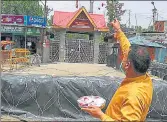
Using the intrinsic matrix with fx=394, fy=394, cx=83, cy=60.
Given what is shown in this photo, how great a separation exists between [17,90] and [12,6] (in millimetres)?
42988

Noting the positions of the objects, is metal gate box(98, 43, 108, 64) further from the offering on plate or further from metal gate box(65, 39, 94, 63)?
the offering on plate

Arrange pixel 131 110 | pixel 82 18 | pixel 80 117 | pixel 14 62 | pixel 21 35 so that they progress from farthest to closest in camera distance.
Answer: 1. pixel 21 35
2. pixel 82 18
3. pixel 14 62
4. pixel 80 117
5. pixel 131 110

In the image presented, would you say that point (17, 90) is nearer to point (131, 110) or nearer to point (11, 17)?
point (131, 110)

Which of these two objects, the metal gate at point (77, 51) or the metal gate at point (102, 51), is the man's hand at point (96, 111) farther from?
the metal gate at point (102, 51)

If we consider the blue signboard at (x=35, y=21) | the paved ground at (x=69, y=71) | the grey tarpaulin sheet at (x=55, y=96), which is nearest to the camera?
the grey tarpaulin sheet at (x=55, y=96)

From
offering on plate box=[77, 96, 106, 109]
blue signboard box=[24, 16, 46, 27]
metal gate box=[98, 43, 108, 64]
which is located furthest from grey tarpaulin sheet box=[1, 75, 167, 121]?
metal gate box=[98, 43, 108, 64]

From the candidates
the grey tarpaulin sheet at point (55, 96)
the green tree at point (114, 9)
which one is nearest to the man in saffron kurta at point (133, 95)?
the grey tarpaulin sheet at point (55, 96)

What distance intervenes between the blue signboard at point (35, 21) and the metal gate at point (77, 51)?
7.52 feet

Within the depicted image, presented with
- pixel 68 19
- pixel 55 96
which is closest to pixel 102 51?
pixel 68 19

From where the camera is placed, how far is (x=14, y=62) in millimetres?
19516

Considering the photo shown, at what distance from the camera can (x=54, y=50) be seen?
→ 29.4m

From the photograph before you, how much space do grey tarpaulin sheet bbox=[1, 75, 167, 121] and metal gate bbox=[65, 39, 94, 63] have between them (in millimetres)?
19298

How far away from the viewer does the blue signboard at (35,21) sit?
28.3 metres

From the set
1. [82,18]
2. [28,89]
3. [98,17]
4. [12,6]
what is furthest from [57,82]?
[12,6]
